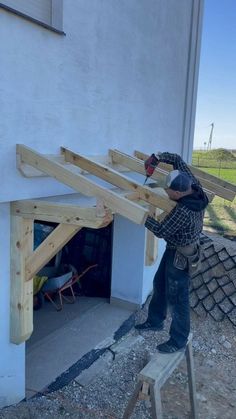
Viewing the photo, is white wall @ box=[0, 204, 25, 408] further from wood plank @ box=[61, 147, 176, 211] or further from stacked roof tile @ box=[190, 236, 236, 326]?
stacked roof tile @ box=[190, 236, 236, 326]

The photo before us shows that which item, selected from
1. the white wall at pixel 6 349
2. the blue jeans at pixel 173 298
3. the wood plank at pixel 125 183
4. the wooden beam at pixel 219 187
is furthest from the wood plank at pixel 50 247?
the wooden beam at pixel 219 187

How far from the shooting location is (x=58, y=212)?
338 centimetres

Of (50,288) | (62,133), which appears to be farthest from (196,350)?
(62,133)

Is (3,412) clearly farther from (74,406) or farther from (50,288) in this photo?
(50,288)

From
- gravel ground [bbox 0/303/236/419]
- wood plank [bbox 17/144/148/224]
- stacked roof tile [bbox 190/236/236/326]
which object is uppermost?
wood plank [bbox 17/144/148/224]

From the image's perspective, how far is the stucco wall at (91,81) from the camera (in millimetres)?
3400

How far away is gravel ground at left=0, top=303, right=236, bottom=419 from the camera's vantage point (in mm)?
4215

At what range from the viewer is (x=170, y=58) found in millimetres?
6504

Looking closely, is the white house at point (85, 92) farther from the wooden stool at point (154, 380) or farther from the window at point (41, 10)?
the wooden stool at point (154, 380)

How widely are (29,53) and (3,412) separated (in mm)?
3731

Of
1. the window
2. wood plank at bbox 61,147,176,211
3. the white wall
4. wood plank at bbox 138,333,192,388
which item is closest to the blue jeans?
wood plank at bbox 138,333,192,388

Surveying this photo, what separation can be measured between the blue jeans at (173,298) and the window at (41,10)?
105 inches

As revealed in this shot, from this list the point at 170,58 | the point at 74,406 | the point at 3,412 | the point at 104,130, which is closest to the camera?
the point at 3,412

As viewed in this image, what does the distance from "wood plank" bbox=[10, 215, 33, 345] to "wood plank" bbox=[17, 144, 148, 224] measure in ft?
2.11
